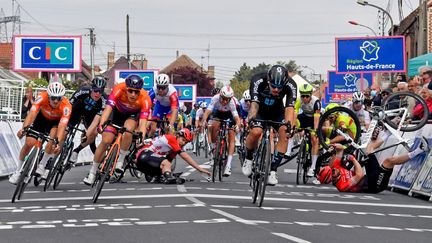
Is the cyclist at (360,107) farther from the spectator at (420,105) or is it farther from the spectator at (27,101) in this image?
the spectator at (27,101)

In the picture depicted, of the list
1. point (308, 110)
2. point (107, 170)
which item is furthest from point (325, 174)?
point (107, 170)

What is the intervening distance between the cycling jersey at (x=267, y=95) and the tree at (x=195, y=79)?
4722 inches

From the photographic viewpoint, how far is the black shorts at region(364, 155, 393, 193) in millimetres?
15961

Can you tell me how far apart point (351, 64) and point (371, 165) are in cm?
2257

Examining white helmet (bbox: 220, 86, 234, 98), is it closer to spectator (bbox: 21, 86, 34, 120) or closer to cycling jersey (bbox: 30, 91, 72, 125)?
cycling jersey (bbox: 30, 91, 72, 125)

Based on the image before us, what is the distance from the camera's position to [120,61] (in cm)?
15862

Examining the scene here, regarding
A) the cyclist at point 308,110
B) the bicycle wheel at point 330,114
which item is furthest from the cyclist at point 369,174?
the cyclist at point 308,110

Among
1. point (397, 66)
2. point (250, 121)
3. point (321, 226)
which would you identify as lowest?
point (321, 226)

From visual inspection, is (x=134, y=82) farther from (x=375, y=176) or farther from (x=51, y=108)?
(x=375, y=176)

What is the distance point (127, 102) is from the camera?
14.3 metres

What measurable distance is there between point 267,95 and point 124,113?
2210mm

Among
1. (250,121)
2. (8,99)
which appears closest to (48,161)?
(250,121)

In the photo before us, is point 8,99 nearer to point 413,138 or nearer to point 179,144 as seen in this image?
point 179,144

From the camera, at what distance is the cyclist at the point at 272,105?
520 inches
